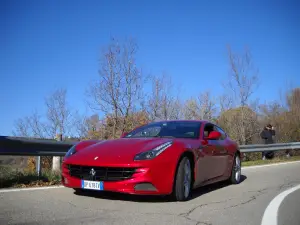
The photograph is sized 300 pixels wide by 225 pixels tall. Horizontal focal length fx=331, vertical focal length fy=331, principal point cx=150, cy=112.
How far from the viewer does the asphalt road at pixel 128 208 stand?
11.6 ft

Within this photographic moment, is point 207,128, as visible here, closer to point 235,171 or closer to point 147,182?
point 235,171

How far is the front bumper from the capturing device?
4184 millimetres

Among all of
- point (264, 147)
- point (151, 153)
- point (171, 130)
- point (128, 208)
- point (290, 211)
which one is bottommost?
point (290, 211)

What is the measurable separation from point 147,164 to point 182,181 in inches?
26.6

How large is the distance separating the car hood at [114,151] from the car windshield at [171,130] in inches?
24.1

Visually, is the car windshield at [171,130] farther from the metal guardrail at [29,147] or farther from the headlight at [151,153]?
the metal guardrail at [29,147]

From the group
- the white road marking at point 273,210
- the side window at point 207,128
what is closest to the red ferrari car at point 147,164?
the side window at point 207,128

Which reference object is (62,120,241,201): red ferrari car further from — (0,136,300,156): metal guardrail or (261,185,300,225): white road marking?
(0,136,300,156): metal guardrail

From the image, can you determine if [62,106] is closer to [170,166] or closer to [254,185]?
[254,185]

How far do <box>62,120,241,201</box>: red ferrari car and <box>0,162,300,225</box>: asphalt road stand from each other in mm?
220

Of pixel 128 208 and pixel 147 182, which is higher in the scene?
pixel 147 182

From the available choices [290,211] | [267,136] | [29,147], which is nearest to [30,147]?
[29,147]

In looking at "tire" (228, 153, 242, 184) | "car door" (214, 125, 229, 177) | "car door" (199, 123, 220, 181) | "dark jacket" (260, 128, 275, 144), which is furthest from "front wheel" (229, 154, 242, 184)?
"dark jacket" (260, 128, 275, 144)

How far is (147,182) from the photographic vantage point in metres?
4.22
